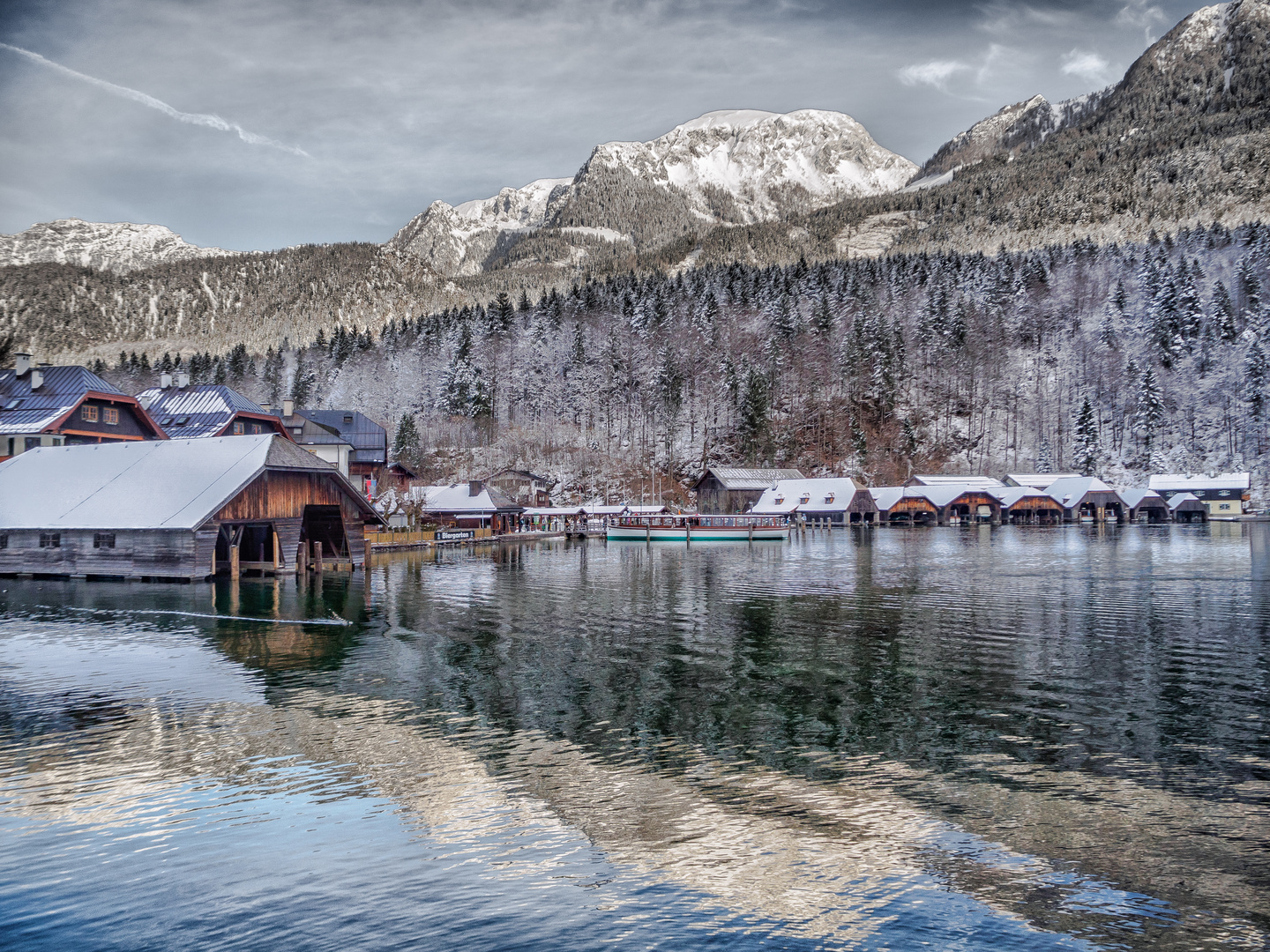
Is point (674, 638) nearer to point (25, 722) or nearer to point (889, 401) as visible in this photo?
point (25, 722)

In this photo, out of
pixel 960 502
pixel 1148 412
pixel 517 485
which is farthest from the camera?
pixel 1148 412

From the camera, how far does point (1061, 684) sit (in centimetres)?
2011

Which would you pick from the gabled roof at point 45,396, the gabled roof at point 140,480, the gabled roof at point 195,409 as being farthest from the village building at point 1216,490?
the gabled roof at point 45,396

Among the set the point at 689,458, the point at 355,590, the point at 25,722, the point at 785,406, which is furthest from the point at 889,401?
the point at 25,722

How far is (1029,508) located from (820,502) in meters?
33.1

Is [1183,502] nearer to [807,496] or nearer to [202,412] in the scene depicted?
[807,496]

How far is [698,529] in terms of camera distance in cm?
9819

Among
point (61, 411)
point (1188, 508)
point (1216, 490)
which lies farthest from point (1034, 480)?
point (61, 411)

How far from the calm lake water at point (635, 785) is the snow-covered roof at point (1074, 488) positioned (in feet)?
354

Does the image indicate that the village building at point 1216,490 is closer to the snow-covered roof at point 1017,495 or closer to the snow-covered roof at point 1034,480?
the snow-covered roof at point 1034,480

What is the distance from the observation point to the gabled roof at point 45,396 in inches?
Result: 2328

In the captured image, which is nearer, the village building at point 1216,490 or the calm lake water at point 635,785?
the calm lake water at point 635,785

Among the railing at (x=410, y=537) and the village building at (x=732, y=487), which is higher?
the village building at (x=732, y=487)

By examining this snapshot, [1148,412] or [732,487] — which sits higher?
[1148,412]
